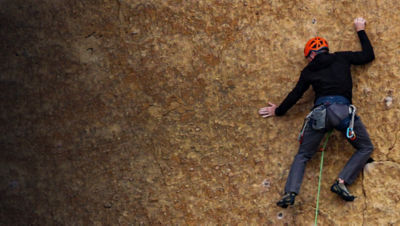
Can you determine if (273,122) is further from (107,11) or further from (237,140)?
(107,11)

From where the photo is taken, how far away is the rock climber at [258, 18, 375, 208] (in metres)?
3.78

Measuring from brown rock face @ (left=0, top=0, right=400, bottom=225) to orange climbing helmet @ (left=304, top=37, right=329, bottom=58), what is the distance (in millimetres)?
281

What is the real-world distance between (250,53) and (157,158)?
1484 mm

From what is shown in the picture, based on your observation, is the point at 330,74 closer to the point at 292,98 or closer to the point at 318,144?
the point at 292,98

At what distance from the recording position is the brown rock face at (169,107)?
4.16 m

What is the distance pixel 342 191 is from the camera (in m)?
3.86

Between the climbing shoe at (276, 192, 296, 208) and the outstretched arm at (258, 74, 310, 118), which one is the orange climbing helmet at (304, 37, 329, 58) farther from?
the climbing shoe at (276, 192, 296, 208)

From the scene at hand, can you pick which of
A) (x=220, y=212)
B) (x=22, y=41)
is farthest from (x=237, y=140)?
(x=22, y=41)

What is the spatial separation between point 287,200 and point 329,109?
0.94m

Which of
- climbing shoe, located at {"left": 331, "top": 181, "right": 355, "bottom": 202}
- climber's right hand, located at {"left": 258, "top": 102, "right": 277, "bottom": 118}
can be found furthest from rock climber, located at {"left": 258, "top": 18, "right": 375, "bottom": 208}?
climber's right hand, located at {"left": 258, "top": 102, "right": 277, "bottom": 118}

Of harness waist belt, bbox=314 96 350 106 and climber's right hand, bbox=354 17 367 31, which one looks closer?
harness waist belt, bbox=314 96 350 106

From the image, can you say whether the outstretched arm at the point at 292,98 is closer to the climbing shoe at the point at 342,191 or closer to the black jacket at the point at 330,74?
the black jacket at the point at 330,74

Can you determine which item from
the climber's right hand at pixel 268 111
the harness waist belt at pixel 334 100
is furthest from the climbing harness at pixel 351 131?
the climber's right hand at pixel 268 111

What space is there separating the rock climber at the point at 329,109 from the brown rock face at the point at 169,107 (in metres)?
0.22
